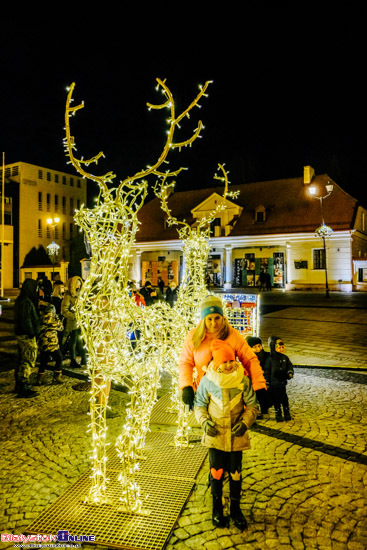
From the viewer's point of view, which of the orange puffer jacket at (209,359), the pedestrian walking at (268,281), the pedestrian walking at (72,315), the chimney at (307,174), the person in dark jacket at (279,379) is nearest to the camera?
the orange puffer jacket at (209,359)

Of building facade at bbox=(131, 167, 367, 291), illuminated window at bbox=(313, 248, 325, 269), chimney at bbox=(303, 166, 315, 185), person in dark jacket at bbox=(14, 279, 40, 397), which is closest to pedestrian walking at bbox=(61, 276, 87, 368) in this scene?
person in dark jacket at bbox=(14, 279, 40, 397)

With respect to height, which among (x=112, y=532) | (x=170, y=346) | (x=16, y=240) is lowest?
(x=112, y=532)

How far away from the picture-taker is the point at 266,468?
13.7ft

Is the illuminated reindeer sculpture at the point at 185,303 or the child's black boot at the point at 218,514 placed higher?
the illuminated reindeer sculpture at the point at 185,303

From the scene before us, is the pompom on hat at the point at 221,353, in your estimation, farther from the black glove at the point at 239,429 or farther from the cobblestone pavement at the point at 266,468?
the cobblestone pavement at the point at 266,468

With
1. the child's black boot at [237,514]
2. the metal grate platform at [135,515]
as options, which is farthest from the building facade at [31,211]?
the child's black boot at [237,514]

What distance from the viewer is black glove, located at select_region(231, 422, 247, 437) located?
3139 mm

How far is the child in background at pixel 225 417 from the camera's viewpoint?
10.4 ft

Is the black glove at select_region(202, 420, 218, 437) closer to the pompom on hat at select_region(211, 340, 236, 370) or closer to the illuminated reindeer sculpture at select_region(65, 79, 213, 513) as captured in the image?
the pompom on hat at select_region(211, 340, 236, 370)

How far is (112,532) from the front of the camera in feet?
10.5

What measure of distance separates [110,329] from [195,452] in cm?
199

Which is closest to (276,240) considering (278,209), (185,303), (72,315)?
(278,209)

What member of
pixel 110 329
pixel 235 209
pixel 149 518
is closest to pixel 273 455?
pixel 149 518

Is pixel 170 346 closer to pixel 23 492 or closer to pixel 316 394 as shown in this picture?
pixel 23 492
